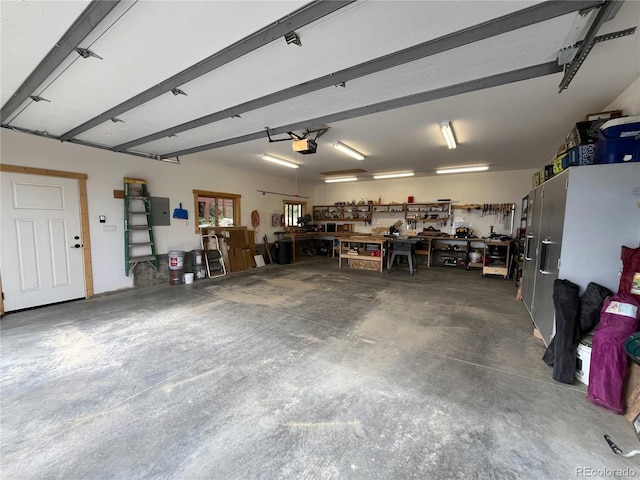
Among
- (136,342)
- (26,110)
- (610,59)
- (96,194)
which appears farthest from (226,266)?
(610,59)

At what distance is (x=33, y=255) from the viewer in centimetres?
406

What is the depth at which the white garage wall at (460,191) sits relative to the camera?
7.43 metres

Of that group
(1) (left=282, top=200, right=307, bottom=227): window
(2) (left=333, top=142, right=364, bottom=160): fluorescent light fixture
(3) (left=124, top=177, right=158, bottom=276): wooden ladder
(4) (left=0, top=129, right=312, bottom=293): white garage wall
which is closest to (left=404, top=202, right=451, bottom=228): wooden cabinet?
(2) (left=333, top=142, right=364, bottom=160): fluorescent light fixture

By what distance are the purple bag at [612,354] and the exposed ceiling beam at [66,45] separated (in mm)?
4113

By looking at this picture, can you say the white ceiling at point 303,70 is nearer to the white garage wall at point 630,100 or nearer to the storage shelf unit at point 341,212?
the white garage wall at point 630,100

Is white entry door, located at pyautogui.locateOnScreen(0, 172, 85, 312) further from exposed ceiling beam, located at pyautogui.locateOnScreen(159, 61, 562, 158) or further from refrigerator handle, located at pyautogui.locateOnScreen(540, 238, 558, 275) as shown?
refrigerator handle, located at pyautogui.locateOnScreen(540, 238, 558, 275)

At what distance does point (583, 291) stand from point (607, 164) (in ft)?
3.83

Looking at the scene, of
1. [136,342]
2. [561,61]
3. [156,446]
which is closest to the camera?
[156,446]

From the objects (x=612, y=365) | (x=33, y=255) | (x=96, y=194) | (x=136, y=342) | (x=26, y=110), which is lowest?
(x=136, y=342)

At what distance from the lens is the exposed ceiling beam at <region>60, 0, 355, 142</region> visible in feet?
5.06

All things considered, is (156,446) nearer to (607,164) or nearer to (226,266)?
(607,164)

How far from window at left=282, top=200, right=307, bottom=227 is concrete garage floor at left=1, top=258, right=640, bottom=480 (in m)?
6.04

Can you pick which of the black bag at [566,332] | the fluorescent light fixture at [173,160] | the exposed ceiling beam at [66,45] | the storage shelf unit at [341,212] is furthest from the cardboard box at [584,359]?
the storage shelf unit at [341,212]

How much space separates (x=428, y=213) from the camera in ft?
28.0
